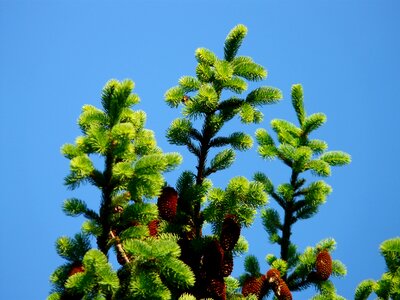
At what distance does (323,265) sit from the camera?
4391mm

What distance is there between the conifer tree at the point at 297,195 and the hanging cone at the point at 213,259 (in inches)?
52.1

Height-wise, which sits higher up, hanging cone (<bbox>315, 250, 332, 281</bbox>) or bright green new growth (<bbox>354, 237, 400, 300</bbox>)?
hanging cone (<bbox>315, 250, 332, 281</bbox>)

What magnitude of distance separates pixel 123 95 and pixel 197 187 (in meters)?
0.97

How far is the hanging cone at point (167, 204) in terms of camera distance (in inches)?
136

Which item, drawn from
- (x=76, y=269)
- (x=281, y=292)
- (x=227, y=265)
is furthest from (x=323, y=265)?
(x=76, y=269)

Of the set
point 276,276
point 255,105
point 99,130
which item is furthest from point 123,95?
point 276,276

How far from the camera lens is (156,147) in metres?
4.25

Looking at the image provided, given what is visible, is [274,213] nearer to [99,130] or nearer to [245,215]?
[245,215]

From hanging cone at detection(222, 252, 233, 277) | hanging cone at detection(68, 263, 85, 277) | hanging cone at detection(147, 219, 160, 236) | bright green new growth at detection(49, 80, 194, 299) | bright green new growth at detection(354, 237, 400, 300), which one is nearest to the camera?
bright green new growth at detection(49, 80, 194, 299)

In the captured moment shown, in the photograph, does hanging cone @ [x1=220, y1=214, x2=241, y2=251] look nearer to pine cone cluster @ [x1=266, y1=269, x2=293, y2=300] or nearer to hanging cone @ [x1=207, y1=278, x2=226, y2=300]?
hanging cone @ [x1=207, y1=278, x2=226, y2=300]

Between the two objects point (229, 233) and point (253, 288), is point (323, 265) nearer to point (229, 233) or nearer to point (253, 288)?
point (253, 288)

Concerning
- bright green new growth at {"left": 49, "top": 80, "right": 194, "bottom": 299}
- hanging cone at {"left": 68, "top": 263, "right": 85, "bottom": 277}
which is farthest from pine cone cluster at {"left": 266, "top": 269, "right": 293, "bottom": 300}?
hanging cone at {"left": 68, "top": 263, "right": 85, "bottom": 277}

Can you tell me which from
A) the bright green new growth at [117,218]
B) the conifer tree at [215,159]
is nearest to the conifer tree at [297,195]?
the conifer tree at [215,159]

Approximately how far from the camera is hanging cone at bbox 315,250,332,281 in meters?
4.40
